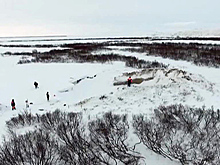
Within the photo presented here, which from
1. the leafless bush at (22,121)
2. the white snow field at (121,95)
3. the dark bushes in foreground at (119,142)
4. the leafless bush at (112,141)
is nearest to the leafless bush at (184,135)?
the dark bushes in foreground at (119,142)

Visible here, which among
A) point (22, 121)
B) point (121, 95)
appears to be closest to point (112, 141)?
point (22, 121)

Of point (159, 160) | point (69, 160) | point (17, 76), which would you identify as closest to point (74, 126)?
point (69, 160)

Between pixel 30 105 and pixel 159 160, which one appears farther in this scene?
pixel 30 105

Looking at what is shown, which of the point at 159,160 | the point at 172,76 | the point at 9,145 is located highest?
the point at 172,76

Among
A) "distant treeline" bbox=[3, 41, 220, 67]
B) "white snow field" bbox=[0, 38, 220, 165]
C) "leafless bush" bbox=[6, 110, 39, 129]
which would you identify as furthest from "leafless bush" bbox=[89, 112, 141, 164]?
"distant treeline" bbox=[3, 41, 220, 67]

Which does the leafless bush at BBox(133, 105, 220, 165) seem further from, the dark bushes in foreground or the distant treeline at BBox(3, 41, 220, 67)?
the distant treeline at BBox(3, 41, 220, 67)

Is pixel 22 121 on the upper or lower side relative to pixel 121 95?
lower

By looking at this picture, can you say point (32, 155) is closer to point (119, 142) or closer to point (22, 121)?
point (119, 142)

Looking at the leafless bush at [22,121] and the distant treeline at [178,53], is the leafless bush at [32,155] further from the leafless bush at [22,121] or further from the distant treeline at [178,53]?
the distant treeline at [178,53]

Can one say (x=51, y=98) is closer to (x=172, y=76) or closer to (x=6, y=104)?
(x=6, y=104)
